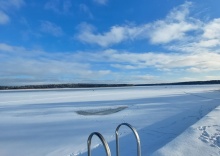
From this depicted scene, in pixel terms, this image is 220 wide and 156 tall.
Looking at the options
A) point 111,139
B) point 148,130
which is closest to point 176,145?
point 111,139

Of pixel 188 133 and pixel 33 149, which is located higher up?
pixel 188 133

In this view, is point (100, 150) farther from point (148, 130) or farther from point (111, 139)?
point (148, 130)

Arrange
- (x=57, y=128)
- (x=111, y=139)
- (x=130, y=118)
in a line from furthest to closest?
(x=130, y=118), (x=57, y=128), (x=111, y=139)

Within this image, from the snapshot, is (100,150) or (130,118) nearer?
(100,150)

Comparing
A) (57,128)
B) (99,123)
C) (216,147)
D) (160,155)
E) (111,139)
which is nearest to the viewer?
(160,155)

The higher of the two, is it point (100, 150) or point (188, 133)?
point (188, 133)

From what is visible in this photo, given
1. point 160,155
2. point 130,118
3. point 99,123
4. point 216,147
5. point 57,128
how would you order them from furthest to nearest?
1. point 130,118
2. point 99,123
3. point 57,128
4. point 216,147
5. point 160,155

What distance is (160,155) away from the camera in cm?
387

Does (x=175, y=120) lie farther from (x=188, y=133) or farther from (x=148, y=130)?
(x=188, y=133)

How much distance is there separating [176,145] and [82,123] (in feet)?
14.9

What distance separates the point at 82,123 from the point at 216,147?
501 centimetres

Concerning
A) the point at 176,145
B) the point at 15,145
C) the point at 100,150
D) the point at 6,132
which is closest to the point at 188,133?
the point at 176,145

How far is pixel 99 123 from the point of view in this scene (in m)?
8.27

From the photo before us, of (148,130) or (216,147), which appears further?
(148,130)
